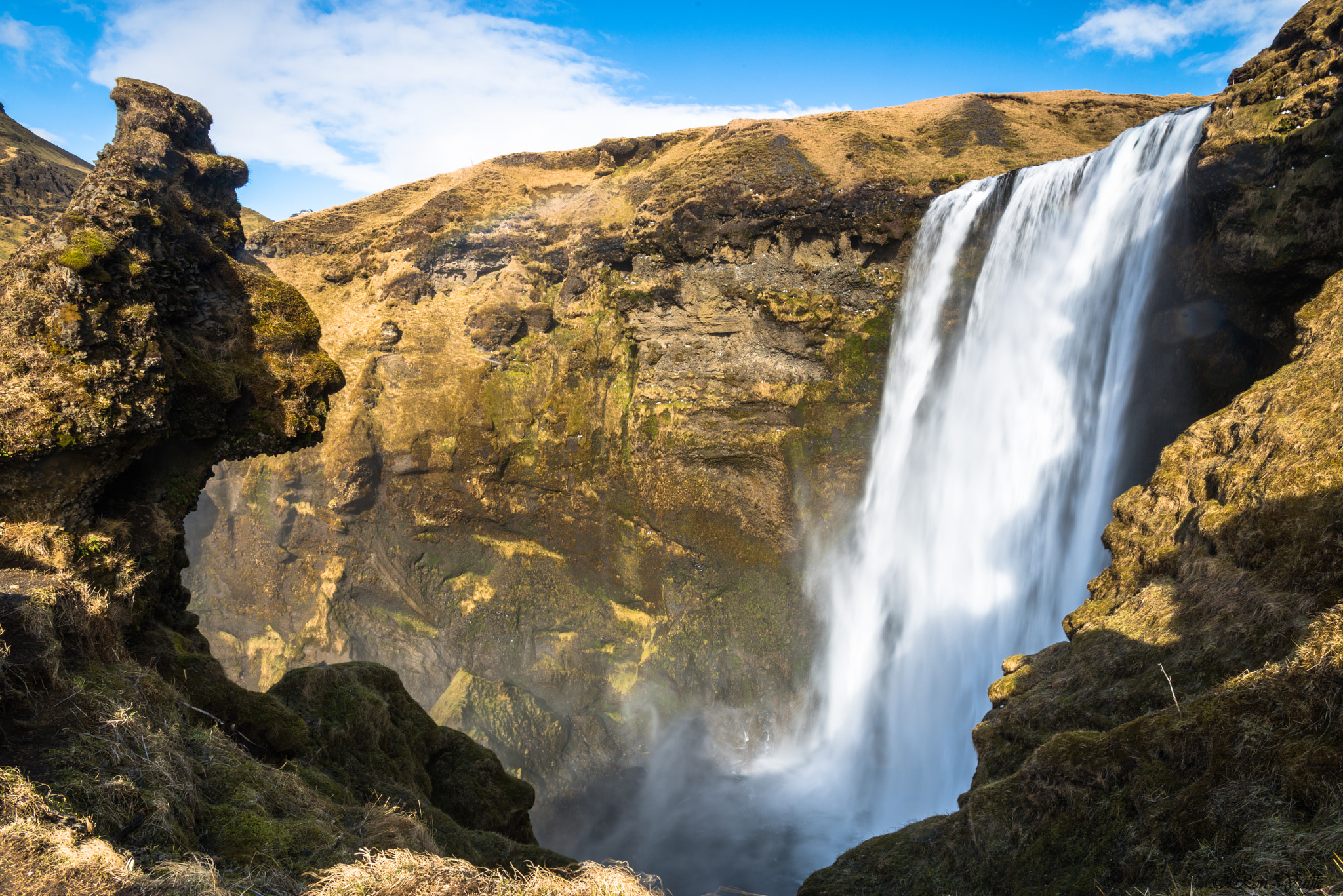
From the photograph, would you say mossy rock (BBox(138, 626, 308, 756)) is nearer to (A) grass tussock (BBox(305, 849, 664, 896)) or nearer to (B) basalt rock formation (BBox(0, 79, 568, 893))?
(B) basalt rock formation (BBox(0, 79, 568, 893))

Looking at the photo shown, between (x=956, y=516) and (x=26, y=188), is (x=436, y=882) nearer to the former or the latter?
(x=956, y=516)

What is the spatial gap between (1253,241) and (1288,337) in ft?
6.02

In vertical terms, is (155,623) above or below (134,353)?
below

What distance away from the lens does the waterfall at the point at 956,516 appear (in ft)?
52.1

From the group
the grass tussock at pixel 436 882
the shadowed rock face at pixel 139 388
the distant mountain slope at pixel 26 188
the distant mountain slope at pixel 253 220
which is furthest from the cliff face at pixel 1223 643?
the distant mountain slope at pixel 253 220

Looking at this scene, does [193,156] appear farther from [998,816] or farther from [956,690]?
[956,690]

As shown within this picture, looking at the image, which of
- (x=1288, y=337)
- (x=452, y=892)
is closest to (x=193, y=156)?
(x=452, y=892)

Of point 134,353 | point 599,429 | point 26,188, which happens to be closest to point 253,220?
point 26,188

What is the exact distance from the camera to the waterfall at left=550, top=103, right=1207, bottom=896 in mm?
15867

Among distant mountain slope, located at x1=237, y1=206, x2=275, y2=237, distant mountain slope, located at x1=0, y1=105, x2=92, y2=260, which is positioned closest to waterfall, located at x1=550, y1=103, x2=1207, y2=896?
distant mountain slope, located at x1=0, y1=105, x2=92, y2=260

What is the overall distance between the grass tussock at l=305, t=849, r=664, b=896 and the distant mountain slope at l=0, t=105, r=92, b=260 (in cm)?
3681

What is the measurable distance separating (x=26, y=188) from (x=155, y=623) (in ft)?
132

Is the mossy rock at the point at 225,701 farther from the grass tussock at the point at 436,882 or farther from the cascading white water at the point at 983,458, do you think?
the cascading white water at the point at 983,458

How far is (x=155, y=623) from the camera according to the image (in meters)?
8.32
